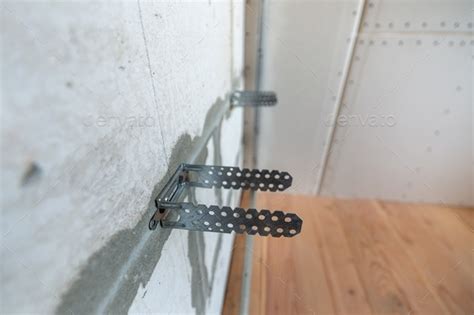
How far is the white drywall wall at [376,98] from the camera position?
4.13 ft

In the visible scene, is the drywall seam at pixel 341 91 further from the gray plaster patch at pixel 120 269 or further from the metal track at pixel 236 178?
the gray plaster patch at pixel 120 269

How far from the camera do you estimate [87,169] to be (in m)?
0.25

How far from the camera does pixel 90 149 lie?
0.25 metres

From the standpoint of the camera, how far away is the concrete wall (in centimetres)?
18

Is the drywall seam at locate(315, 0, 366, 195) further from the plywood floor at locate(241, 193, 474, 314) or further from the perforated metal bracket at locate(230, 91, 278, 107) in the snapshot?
the perforated metal bracket at locate(230, 91, 278, 107)

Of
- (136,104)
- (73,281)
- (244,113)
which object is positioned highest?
(136,104)

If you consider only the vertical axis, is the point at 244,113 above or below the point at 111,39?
below

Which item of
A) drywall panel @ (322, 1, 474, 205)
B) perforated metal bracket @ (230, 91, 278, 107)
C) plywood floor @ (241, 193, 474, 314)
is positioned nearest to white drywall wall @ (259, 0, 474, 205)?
drywall panel @ (322, 1, 474, 205)

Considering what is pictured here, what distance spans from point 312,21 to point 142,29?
3.96ft

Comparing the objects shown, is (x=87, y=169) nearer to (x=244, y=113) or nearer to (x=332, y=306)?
(x=332, y=306)

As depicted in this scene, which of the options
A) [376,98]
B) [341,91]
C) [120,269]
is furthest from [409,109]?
[120,269]

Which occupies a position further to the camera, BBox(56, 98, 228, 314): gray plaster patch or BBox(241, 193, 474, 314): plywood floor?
BBox(241, 193, 474, 314): plywood floor

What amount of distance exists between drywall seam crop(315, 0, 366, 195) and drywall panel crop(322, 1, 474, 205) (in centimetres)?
3

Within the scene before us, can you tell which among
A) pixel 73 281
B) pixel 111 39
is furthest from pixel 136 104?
pixel 73 281
